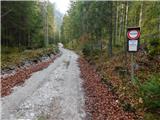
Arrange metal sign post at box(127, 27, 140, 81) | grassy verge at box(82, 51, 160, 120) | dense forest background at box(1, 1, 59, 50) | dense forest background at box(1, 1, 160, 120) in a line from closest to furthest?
grassy verge at box(82, 51, 160, 120)
dense forest background at box(1, 1, 160, 120)
metal sign post at box(127, 27, 140, 81)
dense forest background at box(1, 1, 59, 50)

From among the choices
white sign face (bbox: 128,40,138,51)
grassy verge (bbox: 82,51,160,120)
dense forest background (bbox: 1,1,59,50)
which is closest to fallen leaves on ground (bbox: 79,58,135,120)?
grassy verge (bbox: 82,51,160,120)

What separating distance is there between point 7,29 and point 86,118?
3382cm

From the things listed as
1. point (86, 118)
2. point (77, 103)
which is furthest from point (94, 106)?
point (86, 118)

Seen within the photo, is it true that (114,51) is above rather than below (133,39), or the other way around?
below

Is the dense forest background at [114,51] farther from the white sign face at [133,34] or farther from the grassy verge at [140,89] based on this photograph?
the white sign face at [133,34]

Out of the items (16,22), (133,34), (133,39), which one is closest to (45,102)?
(133,39)

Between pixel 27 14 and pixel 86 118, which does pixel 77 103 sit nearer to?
pixel 86 118

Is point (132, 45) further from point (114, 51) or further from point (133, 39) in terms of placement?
point (114, 51)

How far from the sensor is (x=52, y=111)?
9656 millimetres

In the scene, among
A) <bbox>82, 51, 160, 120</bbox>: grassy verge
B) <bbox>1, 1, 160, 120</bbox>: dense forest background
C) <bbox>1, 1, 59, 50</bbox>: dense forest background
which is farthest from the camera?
<bbox>1, 1, 59, 50</bbox>: dense forest background

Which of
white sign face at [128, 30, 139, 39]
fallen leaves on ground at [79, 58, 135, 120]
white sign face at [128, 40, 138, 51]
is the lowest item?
fallen leaves on ground at [79, 58, 135, 120]

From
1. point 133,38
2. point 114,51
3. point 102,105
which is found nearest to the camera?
point 102,105

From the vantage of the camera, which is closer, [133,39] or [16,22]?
[133,39]

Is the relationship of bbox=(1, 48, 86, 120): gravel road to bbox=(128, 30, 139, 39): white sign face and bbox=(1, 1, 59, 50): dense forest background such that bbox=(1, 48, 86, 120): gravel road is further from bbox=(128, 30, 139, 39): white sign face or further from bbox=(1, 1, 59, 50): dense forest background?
bbox=(1, 1, 59, 50): dense forest background
